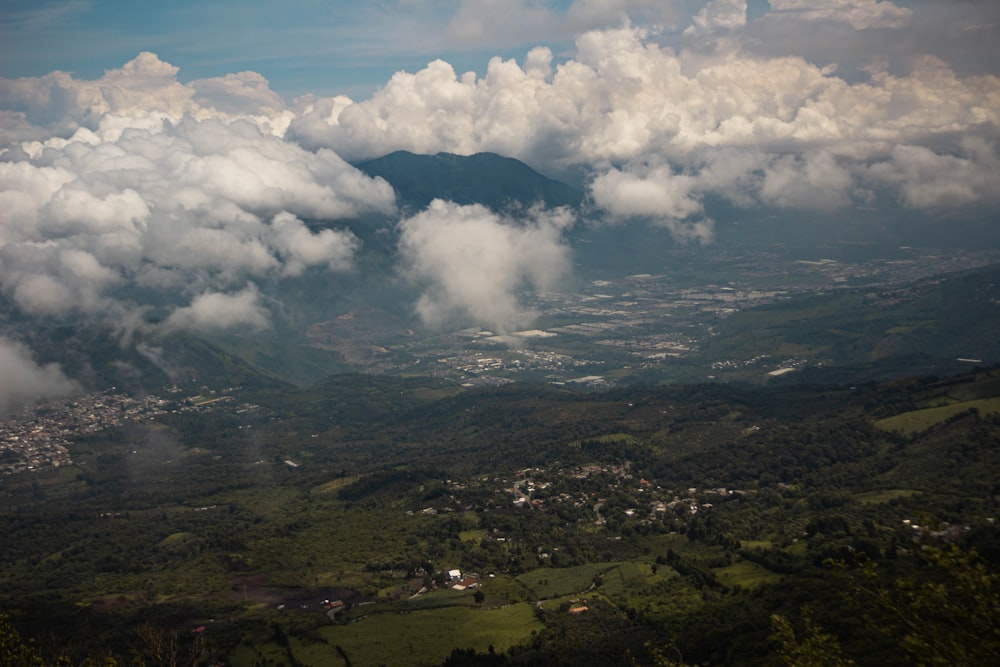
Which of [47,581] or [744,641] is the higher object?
[744,641]

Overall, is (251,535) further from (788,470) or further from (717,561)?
(788,470)

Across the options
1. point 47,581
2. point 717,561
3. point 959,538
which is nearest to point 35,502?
point 47,581

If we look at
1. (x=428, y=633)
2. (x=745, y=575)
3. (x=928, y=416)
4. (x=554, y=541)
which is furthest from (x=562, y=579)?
(x=928, y=416)

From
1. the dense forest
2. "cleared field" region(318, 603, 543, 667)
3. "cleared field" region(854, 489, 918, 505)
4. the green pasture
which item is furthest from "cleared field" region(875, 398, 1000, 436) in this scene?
"cleared field" region(318, 603, 543, 667)

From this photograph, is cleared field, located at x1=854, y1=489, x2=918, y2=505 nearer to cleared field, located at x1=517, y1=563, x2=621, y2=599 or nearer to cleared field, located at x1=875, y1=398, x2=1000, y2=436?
cleared field, located at x1=875, y1=398, x2=1000, y2=436

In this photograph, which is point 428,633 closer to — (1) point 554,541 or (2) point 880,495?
(1) point 554,541

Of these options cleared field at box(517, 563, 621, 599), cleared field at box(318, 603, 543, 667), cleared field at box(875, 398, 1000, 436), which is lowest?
cleared field at box(517, 563, 621, 599)

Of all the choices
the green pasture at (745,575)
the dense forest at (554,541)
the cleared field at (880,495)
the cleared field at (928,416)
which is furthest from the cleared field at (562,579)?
the cleared field at (928,416)

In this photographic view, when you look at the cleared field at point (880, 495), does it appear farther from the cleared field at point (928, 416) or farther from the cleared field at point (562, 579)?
the cleared field at point (562, 579)
